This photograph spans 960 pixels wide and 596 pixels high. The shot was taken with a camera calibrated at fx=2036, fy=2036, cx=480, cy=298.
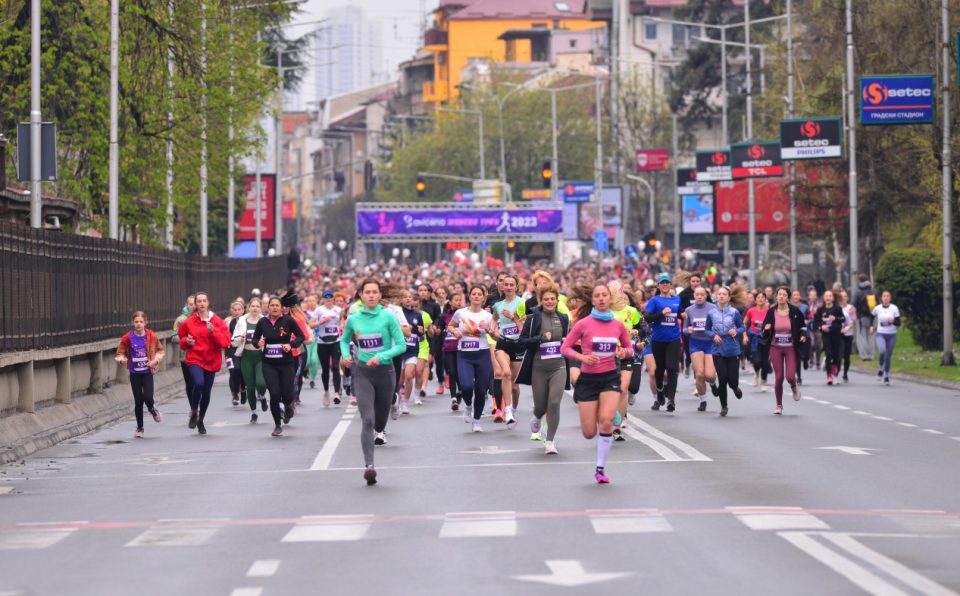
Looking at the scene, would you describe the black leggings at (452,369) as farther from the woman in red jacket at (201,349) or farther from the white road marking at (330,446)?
the woman in red jacket at (201,349)

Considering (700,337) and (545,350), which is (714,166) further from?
(545,350)

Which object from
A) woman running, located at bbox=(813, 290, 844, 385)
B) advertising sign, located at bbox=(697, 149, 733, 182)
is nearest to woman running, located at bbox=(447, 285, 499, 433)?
woman running, located at bbox=(813, 290, 844, 385)

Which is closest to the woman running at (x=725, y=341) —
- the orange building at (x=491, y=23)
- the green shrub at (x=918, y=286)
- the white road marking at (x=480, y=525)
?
the white road marking at (x=480, y=525)

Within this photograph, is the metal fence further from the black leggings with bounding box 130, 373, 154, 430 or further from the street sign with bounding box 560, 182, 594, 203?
the street sign with bounding box 560, 182, 594, 203

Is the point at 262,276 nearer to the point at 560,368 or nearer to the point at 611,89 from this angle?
the point at 560,368

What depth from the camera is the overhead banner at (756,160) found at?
62312 mm

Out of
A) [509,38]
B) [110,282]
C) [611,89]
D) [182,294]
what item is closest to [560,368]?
[110,282]

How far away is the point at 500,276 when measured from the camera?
77.5 ft

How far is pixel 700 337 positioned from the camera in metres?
27.5

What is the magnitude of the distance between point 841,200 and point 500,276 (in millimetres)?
34454

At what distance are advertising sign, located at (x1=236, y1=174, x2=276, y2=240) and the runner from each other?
45.5m

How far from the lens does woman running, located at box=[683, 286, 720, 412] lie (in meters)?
27.5

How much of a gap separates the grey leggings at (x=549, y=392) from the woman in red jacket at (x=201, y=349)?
233 inches

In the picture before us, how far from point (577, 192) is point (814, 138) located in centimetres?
5335
